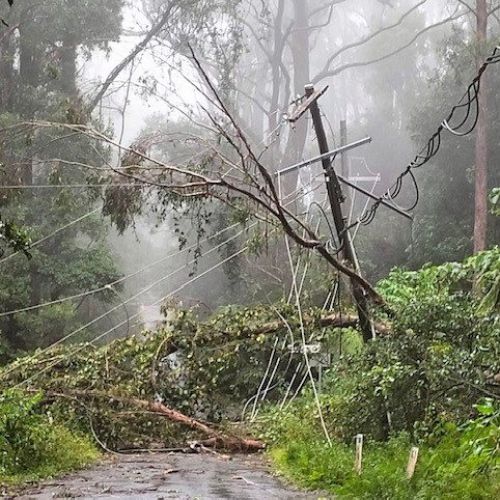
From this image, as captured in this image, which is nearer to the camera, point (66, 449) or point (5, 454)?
point (5, 454)

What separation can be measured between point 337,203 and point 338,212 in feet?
0.37

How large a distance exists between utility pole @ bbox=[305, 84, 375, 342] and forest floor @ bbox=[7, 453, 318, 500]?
213 centimetres

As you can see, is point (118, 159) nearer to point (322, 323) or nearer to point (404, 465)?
point (322, 323)

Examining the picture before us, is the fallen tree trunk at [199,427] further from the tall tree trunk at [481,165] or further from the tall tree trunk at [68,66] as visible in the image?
the tall tree trunk at [68,66]

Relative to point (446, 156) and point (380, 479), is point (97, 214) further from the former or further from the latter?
point (380, 479)

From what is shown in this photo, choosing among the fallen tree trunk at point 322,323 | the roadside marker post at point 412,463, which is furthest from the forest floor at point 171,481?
the fallen tree trunk at point 322,323

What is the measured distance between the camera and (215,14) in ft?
75.5

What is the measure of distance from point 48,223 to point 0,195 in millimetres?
A: 5645

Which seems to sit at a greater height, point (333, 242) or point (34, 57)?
point (34, 57)

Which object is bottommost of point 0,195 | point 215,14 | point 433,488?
point 433,488

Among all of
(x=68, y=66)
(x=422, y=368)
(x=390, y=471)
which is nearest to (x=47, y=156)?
(x=68, y=66)

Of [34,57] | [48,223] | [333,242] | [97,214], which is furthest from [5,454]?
[34,57]

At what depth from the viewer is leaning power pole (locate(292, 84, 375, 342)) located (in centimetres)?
816

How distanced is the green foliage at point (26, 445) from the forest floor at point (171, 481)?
27 centimetres
